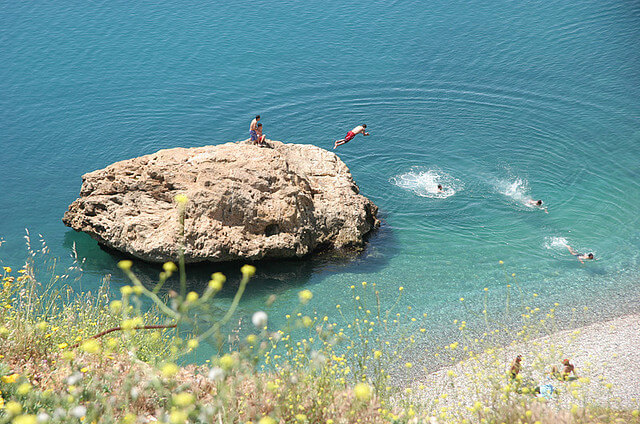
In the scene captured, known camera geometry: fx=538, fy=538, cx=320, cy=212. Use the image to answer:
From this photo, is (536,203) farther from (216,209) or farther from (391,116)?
(216,209)

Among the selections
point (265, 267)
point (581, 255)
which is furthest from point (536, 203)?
point (265, 267)

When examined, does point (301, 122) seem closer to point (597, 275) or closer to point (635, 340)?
point (597, 275)

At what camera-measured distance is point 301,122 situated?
822 inches

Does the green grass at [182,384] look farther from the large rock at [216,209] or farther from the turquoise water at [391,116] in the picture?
the turquoise water at [391,116]

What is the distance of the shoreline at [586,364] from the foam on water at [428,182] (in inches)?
246

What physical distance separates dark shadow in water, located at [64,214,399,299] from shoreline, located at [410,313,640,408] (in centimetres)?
406

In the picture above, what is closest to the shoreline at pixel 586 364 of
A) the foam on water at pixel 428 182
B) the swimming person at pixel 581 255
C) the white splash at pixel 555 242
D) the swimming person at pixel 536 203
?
the swimming person at pixel 581 255

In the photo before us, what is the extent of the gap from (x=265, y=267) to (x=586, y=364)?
25.7 feet

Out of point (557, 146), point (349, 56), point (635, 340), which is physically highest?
point (349, 56)

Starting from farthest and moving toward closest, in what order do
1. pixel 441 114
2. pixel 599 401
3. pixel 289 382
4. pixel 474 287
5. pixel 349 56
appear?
pixel 349 56, pixel 441 114, pixel 474 287, pixel 599 401, pixel 289 382

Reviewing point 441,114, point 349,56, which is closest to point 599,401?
point 441,114

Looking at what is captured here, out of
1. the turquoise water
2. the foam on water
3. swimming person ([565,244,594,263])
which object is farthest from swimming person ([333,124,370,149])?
swimming person ([565,244,594,263])

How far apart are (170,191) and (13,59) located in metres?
17.8

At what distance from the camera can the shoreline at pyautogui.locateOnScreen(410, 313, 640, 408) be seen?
10.3 m
